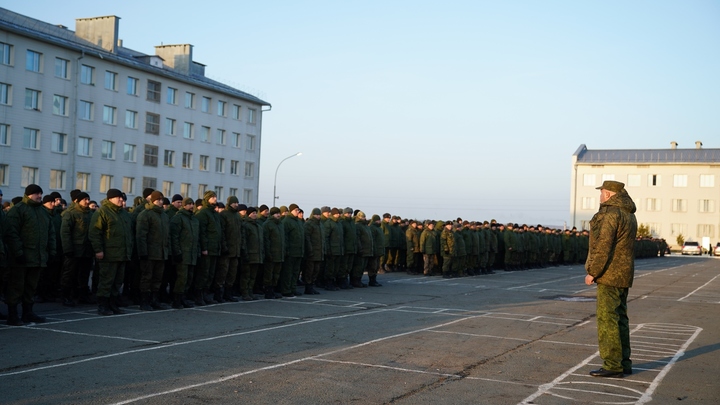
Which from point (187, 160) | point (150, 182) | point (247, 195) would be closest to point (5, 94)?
point (150, 182)

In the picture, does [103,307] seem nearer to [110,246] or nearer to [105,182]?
[110,246]

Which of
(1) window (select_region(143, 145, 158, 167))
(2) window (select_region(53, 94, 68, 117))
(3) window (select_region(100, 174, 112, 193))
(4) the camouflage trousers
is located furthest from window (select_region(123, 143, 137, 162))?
(4) the camouflage trousers

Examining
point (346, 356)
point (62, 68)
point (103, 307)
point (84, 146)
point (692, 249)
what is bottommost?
point (346, 356)

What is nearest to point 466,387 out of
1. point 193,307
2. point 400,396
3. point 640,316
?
point 400,396

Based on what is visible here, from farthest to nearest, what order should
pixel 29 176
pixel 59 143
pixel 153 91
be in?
1. pixel 153 91
2. pixel 59 143
3. pixel 29 176

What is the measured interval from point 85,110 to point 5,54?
24.9 ft

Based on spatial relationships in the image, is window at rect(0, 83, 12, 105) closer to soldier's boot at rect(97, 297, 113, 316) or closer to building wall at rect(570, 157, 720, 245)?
soldier's boot at rect(97, 297, 113, 316)

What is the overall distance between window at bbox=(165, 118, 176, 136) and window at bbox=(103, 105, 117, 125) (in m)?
6.11

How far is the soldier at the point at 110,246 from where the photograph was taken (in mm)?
13742

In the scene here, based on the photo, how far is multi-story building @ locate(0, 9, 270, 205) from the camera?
49781 millimetres

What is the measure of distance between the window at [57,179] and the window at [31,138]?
2175 millimetres

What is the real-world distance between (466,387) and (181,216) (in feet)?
28.8

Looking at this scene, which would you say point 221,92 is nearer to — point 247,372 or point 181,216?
point 181,216

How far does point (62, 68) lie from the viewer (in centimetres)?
5241
